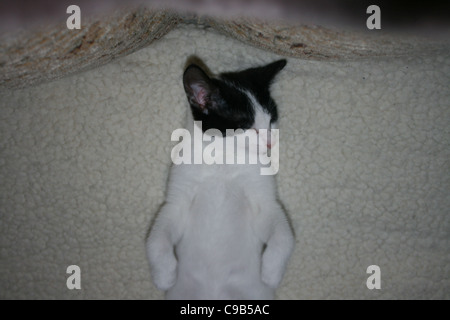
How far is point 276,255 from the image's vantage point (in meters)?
1.29

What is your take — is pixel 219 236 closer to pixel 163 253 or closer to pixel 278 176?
pixel 163 253

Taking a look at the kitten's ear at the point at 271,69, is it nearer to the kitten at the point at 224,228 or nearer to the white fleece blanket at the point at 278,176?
the kitten at the point at 224,228

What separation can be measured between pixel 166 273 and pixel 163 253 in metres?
0.08

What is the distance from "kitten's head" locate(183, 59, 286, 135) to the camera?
1.15 m

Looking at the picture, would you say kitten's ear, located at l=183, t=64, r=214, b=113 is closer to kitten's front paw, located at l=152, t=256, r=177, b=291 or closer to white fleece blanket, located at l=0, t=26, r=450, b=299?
white fleece blanket, located at l=0, t=26, r=450, b=299

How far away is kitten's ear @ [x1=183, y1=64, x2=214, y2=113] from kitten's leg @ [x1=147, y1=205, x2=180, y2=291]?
452 millimetres

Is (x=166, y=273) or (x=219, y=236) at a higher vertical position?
(x=219, y=236)

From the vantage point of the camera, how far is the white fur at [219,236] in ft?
4.26

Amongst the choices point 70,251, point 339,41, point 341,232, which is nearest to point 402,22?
point 339,41

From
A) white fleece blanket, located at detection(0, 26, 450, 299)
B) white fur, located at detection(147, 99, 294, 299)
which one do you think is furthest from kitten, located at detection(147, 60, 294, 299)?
white fleece blanket, located at detection(0, 26, 450, 299)

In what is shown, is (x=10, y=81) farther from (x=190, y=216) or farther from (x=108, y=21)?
(x=190, y=216)

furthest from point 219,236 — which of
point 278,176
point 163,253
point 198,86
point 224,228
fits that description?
point 198,86

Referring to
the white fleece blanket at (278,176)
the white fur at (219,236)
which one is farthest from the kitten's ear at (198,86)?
the white fleece blanket at (278,176)

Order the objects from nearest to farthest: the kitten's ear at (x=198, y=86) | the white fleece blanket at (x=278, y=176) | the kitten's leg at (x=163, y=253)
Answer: the kitten's ear at (x=198, y=86) < the kitten's leg at (x=163, y=253) < the white fleece blanket at (x=278, y=176)
